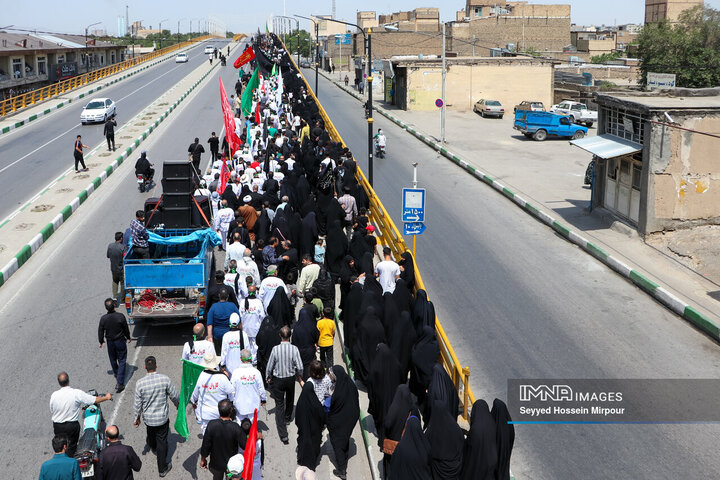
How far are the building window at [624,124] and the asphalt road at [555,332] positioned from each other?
333cm

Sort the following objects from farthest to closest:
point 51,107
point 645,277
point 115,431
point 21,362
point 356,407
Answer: point 51,107, point 645,277, point 21,362, point 356,407, point 115,431

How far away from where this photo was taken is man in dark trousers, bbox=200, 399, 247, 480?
7891 mm

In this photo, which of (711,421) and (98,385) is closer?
(711,421)

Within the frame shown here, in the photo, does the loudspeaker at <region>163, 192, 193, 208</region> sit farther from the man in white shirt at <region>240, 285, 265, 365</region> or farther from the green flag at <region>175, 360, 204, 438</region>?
the green flag at <region>175, 360, 204, 438</region>

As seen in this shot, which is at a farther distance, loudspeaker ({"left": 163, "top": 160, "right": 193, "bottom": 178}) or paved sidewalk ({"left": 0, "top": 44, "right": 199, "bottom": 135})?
paved sidewalk ({"left": 0, "top": 44, "right": 199, "bottom": 135})

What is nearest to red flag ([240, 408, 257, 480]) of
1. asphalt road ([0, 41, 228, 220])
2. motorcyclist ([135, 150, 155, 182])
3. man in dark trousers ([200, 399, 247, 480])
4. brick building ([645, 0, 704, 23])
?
man in dark trousers ([200, 399, 247, 480])

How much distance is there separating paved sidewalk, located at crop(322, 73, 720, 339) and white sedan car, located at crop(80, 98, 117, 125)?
15827 millimetres

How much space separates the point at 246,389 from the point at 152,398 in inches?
43.1

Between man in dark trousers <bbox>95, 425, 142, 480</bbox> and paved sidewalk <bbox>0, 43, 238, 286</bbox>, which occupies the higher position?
paved sidewalk <bbox>0, 43, 238, 286</bbox>

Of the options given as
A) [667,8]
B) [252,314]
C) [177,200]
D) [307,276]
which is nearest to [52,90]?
[177,200]

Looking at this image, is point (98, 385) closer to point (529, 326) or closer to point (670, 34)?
point (529, 326)

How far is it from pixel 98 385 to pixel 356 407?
4.34 m

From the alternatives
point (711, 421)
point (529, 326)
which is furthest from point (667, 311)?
point (711, 421)

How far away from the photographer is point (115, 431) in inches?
292
